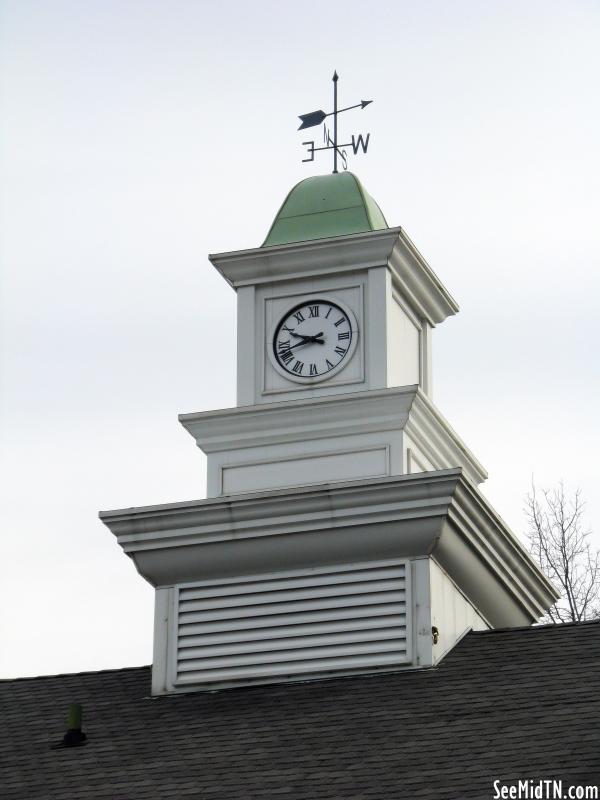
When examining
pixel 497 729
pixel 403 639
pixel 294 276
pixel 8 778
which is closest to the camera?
pixel 497 729

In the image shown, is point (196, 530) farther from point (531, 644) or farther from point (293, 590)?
point (531, 644)

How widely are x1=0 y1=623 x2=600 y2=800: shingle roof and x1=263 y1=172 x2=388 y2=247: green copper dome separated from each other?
15.8 feet

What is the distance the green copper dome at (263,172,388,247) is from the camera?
21.9 meters

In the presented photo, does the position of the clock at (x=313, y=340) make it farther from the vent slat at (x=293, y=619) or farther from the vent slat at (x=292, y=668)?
the vent slat at (x=292, y=668)

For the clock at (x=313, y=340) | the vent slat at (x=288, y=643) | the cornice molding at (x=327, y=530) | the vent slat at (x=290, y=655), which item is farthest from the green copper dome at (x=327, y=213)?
the vent slat at (x=290, y=655)

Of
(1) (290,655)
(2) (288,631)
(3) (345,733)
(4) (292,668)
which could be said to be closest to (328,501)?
(2) (288,631)

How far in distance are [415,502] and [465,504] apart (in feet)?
1.87

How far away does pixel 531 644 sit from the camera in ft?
62.5

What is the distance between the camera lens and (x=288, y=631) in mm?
19781

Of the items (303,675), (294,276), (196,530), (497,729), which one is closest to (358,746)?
→ (497,729)

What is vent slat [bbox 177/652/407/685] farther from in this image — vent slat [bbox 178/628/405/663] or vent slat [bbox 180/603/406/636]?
vent slat [bbox 180/603/406/636]

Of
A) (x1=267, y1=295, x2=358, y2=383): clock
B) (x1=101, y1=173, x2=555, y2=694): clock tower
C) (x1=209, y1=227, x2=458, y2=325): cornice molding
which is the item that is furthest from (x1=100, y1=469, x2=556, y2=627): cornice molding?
(x1=209, y1=227, x2=458, y2=325): cornice molding

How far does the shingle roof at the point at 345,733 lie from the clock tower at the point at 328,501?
1.55 feet

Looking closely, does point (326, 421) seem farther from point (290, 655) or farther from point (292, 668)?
point (292, 668)
